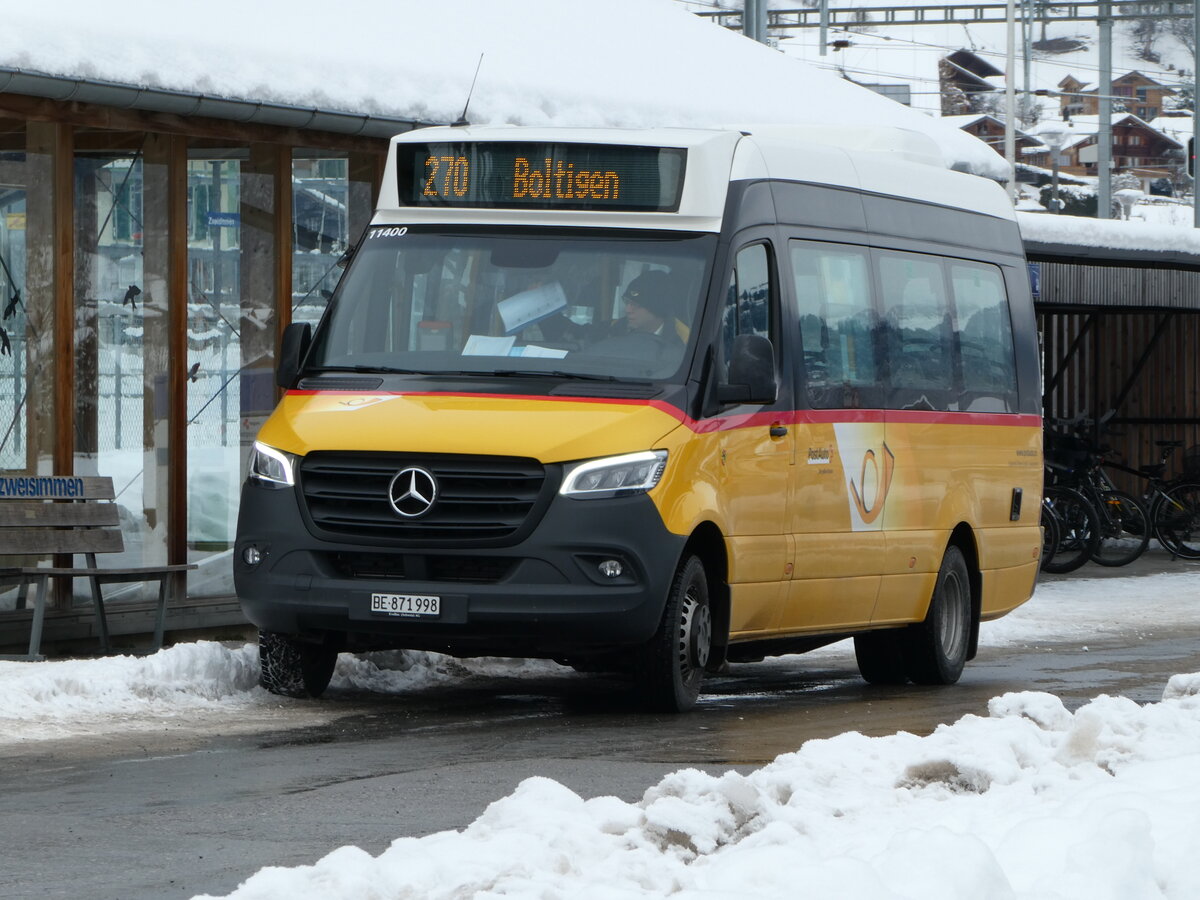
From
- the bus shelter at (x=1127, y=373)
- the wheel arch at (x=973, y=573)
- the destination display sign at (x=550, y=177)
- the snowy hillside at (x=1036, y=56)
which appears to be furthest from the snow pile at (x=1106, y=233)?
the snowy hillside at (x=1036, y=56)

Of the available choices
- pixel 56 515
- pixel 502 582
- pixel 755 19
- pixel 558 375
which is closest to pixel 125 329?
pixel 56 515

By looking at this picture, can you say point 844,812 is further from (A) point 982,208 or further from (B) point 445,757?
(A) point 982,208

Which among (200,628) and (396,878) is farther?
(200,628)

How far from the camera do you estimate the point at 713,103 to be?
56.3 ft

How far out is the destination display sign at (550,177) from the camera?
1103 centimetres

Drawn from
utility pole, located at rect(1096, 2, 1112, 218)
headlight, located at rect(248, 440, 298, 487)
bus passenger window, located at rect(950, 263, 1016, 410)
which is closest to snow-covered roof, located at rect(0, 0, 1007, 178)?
headlight, located at rect(248, 440, 298, 487)

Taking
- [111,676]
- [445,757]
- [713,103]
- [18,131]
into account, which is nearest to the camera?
[445,757]

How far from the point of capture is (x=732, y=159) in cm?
1108

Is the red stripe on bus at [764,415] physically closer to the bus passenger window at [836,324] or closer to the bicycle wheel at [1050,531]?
the bus passenger window at [836,324]

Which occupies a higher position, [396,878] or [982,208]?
[982,208]

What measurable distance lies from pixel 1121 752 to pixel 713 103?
980cm

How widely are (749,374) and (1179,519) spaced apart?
15.4 m

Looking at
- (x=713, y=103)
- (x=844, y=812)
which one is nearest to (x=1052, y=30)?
(x=713, y=103)

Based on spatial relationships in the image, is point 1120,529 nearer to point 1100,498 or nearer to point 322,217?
point 1100,498
